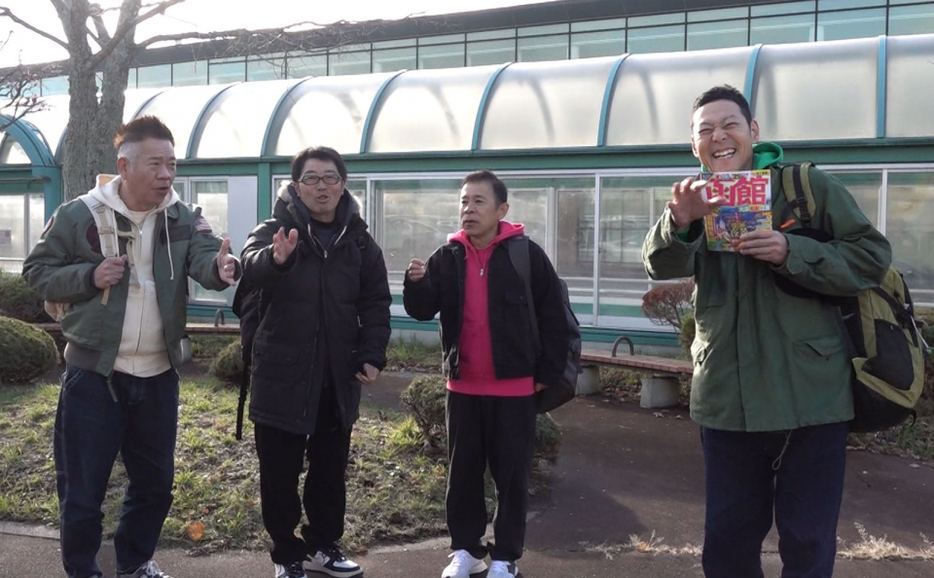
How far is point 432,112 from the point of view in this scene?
37.6 ft

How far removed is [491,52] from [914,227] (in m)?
17.4

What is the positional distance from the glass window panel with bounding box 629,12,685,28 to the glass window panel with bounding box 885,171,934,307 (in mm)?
15680

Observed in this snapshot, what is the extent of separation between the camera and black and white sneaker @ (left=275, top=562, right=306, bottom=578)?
4.02m

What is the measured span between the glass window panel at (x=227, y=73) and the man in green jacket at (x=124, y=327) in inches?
1059

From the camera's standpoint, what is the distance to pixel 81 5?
6.41 m

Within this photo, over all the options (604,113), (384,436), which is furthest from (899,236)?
(384,436)

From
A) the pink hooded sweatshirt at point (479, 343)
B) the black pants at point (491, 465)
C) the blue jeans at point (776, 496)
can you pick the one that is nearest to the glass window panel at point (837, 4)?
the pink hooded sweatshirt at point (479, 343)

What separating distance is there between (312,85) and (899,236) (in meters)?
7.74

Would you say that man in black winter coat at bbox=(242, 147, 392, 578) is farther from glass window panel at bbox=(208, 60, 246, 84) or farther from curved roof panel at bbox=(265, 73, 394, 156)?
glass window panel at bbox=(208, 60, 246, 84)

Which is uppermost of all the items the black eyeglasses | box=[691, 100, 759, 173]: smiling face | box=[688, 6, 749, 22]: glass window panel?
box=[688, 6, 749, 22]: glass window panel

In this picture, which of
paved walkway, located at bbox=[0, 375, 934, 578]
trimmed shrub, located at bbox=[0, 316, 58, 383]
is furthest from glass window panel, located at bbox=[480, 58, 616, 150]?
trimmed shrub, located at bbox=[0, 316, 58, 383]

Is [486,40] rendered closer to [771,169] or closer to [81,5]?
[81,5]

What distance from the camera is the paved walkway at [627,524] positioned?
14.3 feet

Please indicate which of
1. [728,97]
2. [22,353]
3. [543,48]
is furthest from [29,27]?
[543,48]
